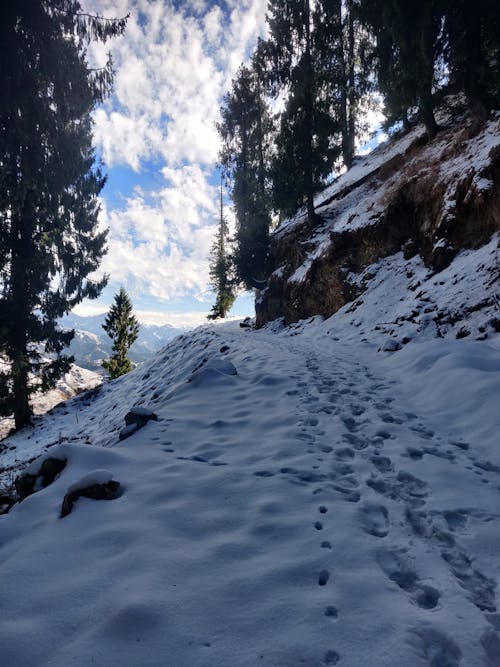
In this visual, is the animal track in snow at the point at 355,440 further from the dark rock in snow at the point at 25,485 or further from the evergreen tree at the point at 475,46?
the evergreen tree at the point at 475,46

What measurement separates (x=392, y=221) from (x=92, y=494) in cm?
1402

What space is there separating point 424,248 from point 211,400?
9696mm

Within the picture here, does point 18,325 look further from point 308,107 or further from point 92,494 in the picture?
point 308,107

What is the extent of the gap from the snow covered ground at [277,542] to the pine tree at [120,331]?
24131 millimetres

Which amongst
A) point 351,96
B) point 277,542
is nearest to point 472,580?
point 277,542

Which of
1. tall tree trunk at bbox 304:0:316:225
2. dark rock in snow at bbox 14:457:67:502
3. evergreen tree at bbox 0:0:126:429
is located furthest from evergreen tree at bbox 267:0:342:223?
dark rock in snow at bbox 14:457:67:502

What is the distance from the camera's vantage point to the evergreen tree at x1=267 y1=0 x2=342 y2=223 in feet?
57.7

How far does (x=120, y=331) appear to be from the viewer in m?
29.6

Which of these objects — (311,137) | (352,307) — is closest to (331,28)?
(311,137)

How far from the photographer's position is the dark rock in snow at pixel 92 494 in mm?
3254

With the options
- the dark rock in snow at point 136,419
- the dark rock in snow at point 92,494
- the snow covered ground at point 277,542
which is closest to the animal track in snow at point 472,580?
the snow covered ground at point 277,542

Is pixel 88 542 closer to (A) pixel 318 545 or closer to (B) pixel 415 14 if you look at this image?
(A) pixel 318 545

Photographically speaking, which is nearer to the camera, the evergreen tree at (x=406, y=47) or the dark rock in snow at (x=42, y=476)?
the dark rock in snow at (x=42, y=476)

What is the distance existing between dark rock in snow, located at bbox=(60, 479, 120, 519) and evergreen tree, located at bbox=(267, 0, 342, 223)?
1805 centimetres
